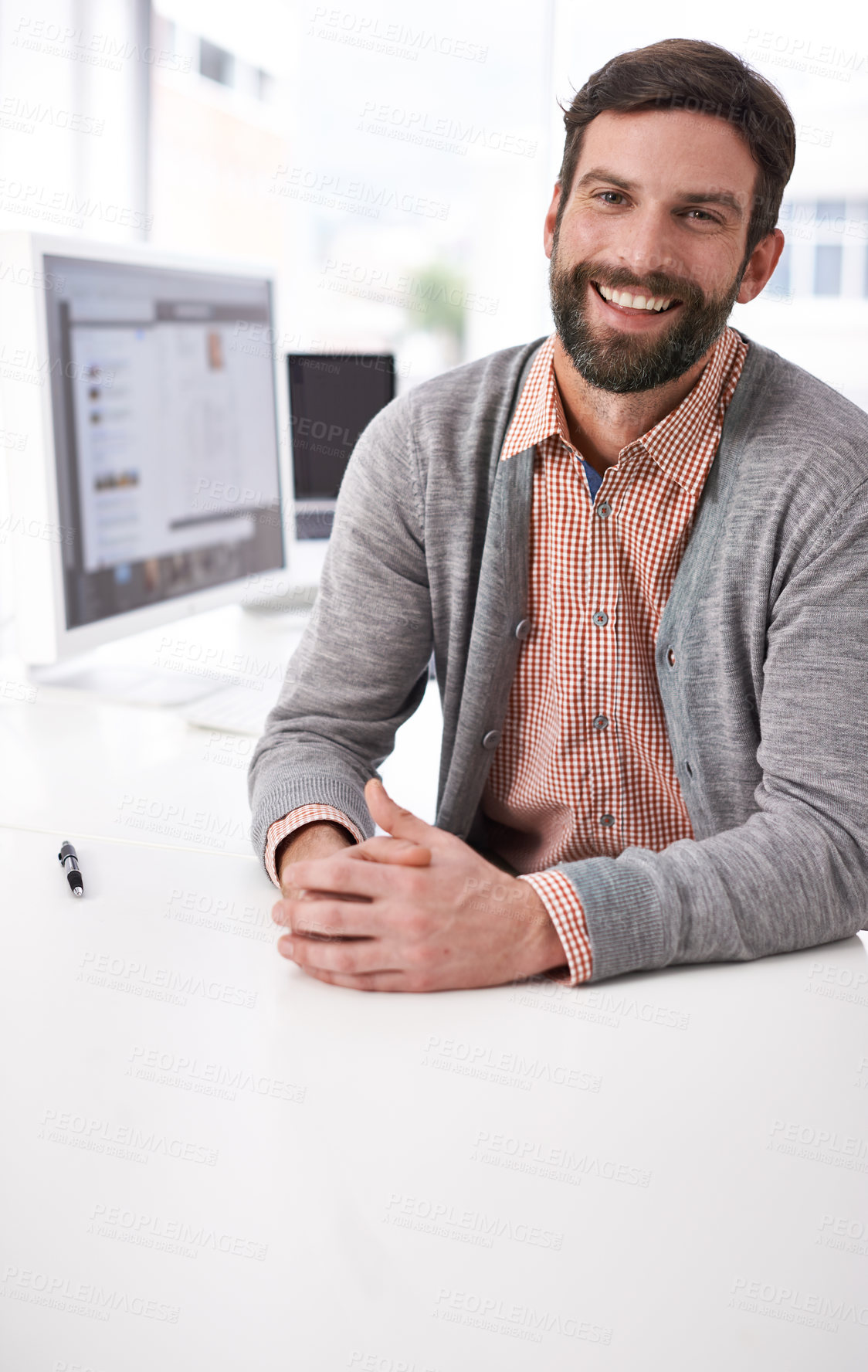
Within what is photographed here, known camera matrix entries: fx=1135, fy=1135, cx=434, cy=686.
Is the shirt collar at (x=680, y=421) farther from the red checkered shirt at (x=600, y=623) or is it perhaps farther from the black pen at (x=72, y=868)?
the black pen at (x=72, y=868)

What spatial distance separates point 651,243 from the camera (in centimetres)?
113

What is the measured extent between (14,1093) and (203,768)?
2.09ft

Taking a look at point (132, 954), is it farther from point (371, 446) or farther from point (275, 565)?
point (275, 565)

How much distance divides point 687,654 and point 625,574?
0.13 metres

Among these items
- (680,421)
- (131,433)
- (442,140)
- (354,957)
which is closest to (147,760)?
(131,433)

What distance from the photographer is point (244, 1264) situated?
604 mm

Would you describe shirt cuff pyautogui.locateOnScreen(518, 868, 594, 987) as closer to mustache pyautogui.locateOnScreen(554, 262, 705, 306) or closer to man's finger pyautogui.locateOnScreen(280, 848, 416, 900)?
man's finger pyautogui.locateOnScreen(280, 848, 416, 900)

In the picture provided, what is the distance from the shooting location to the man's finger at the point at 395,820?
944 millimetres

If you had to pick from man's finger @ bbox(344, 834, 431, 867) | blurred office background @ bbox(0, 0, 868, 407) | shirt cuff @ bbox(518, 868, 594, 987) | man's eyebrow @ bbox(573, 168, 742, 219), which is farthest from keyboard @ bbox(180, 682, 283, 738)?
blurred office background @ bbox(0, 0, 868, 407)

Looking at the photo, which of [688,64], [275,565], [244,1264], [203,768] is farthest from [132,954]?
[275,565]

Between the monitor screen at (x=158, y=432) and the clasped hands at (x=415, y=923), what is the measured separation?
0.78 m

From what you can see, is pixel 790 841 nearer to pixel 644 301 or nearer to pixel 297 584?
pixel 644 301

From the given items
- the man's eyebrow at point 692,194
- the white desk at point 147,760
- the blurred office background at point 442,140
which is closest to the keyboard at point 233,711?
the white desk at point 147,760

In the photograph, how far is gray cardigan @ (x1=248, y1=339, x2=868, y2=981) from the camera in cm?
90
